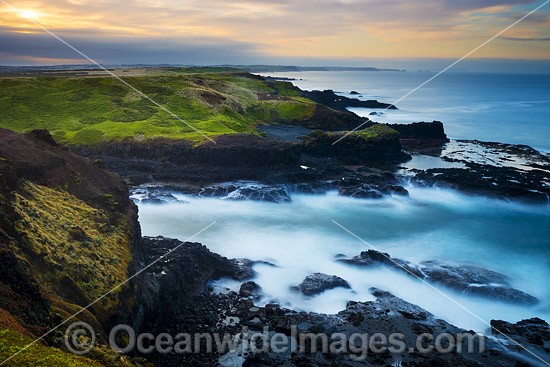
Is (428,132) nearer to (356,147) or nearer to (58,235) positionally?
(356,147)

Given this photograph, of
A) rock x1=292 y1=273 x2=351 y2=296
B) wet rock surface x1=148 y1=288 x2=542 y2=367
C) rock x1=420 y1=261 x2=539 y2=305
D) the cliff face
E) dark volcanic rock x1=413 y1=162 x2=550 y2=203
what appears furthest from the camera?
dark volcanic rock x1=413 y1=162 x2=550 y2=203

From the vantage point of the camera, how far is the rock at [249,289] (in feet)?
69.8

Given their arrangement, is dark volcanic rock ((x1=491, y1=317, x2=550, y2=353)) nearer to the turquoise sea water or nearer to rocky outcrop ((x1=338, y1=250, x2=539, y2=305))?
the turquoise sea water

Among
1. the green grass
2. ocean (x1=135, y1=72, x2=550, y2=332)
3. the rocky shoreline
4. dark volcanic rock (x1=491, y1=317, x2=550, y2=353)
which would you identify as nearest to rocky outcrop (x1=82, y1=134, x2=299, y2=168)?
ocean (x1=135, y1=72, x2=550, y2=332)

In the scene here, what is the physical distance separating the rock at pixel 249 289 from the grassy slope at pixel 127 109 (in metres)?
31.4

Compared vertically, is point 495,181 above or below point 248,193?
above

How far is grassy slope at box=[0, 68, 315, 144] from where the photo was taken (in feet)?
180

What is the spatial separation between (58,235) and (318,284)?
515 inches

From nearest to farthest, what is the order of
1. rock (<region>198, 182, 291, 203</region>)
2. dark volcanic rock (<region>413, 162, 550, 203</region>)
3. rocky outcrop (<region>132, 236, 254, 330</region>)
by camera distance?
1. rocky outcrop (<region>132, 236, 254, 330</region>)
2. rock (<region>198, 182, 291, 203</region>)
3. dark volcanic rock (<region>413, 162, 550, 203</region>)

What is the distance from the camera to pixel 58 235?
622 inches

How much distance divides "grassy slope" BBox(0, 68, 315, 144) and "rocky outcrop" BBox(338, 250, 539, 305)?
31.1 metres

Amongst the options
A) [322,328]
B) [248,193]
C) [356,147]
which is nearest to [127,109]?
[248,193]

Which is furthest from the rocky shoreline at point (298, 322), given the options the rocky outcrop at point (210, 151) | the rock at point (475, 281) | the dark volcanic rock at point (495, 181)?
the rocky outcrop at point (210, 151)

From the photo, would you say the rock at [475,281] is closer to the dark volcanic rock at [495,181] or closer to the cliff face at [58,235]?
the dark volcanic rock at [495,181]
